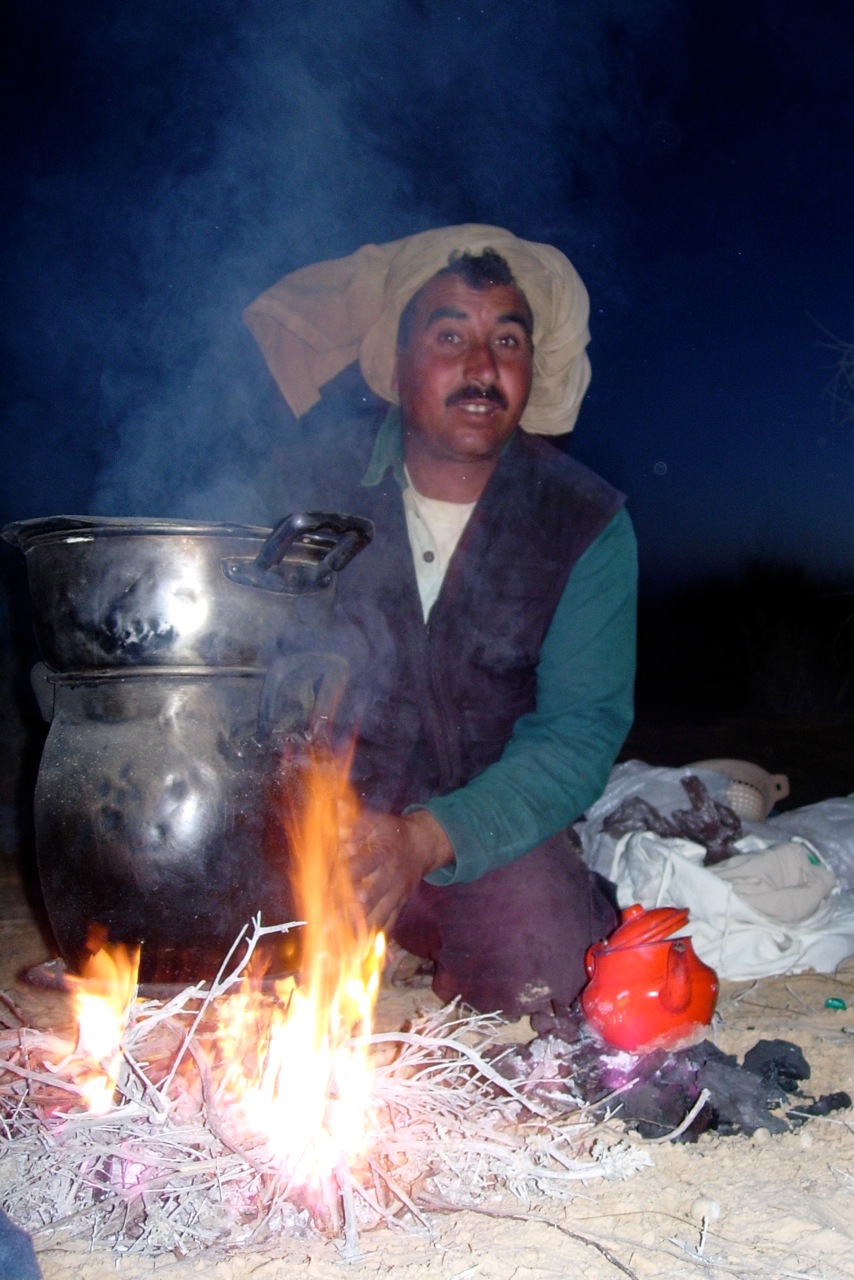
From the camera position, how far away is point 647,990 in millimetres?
1887

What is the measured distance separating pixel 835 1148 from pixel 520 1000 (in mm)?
853

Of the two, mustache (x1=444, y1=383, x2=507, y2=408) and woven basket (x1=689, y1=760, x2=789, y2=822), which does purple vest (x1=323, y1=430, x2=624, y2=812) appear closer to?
mustache (x1=444, y1=383, x2=507, y2=408)

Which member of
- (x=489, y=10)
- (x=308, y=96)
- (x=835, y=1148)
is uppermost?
(x=489, y=10)

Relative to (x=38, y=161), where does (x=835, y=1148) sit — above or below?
below

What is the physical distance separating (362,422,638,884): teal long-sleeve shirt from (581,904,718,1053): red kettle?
1.19 ft

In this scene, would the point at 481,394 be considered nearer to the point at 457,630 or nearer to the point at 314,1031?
the point at 457,630

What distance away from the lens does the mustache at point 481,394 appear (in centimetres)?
254

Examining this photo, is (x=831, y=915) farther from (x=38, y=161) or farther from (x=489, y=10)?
(x=38, y=161)

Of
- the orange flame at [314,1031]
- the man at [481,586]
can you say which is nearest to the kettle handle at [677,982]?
the man at [481,586]

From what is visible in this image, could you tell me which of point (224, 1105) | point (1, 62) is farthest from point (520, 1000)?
point (1, 62)

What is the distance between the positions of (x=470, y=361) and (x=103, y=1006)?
1879mm

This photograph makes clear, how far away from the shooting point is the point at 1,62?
3.84 m

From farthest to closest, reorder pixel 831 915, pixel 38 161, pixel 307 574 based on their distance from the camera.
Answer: pixel 38 161 < pixel 831 915 < pixel 307 574

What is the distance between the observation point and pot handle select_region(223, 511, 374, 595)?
1354mm
